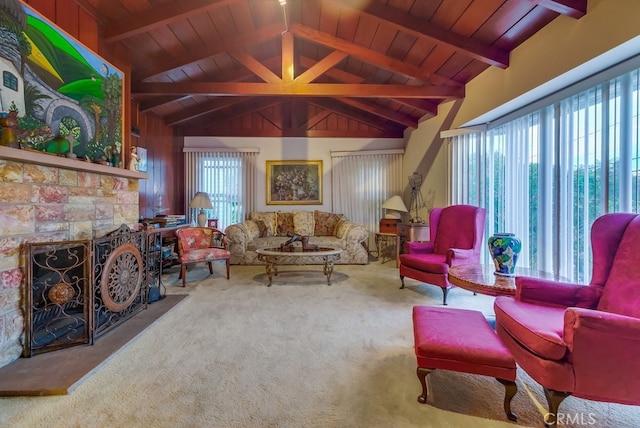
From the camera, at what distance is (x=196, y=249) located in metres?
4.07

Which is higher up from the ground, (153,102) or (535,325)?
(153,102)

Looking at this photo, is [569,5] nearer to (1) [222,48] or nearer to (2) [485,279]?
(2) [485,279]

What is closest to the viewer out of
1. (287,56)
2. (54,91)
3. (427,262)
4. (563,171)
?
(54,91)

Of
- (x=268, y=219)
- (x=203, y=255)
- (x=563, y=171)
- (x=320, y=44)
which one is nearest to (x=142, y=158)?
(x=203, y=255)

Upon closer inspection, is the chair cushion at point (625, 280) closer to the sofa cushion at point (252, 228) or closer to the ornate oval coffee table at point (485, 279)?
the ornate oval coffee table at point (485, 279)

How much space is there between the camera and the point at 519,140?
3248 mm

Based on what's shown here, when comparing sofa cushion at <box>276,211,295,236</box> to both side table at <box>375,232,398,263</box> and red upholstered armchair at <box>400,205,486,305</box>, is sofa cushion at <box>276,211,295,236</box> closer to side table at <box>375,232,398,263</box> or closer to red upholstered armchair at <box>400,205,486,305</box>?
side table at <box>375,232,398,263</box>

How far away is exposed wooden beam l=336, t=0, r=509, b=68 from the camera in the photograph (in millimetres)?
2842

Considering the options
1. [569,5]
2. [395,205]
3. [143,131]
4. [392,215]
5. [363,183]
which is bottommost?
[392,215]

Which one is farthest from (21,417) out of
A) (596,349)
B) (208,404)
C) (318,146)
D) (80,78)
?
(318,146)

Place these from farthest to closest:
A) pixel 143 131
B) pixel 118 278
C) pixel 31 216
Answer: pixel 143 131 < pixel 118 278 < pixel 31 216

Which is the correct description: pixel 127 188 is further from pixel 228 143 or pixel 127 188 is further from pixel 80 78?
pixel 228 143

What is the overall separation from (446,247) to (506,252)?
1345 mm

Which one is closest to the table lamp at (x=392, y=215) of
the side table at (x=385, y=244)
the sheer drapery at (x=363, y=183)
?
the side table at (x=385, y=244)
